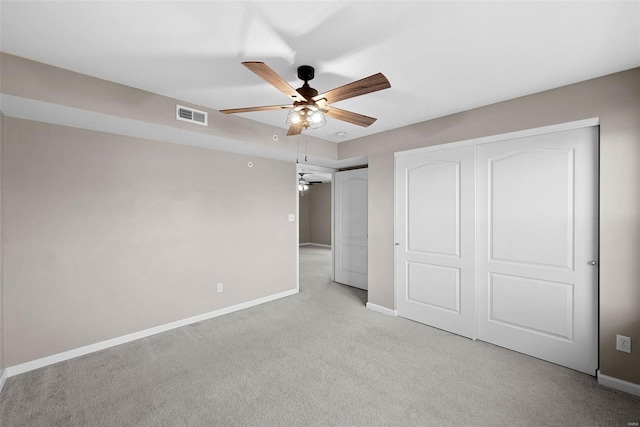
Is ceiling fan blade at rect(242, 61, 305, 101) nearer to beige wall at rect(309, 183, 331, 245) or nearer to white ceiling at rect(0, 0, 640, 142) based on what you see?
white ceiling at rect(0, 0, 640, 142)

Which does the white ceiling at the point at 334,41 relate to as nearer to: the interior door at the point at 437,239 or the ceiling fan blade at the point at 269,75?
the ceiling fan blade at the point at 269,75

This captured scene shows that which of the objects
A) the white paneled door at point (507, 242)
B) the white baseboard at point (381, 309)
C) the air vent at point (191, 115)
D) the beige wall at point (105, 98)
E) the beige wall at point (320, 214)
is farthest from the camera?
the beige wall at point (320, 214)

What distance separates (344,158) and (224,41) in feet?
9.00

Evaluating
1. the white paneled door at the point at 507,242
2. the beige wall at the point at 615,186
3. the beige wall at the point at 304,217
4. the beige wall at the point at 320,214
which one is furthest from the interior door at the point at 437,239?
the beige wall at the point at 304,217

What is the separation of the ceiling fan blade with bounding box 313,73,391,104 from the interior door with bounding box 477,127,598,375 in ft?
5.99

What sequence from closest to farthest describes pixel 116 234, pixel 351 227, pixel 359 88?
1. pixel 359 88
2. pixel 116 234
3. pixel 351 227

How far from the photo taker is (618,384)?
221 centimetres

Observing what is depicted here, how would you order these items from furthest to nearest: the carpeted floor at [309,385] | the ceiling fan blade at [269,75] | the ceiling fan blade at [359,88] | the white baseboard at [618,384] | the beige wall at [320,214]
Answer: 1. the beige wall at [320,214]
2. the white baseboard at [618,384]
3. the carpeted floor at [309,385]
4. the ceiling fan blade at [359,88]
5. the ceiling fan blade at [269,75]

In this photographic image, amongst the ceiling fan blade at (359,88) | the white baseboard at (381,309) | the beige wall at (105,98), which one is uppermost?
the beige wall at (105,98)

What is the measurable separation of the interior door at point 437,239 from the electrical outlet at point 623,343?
43.0 inches

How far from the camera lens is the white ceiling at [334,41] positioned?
1.54 m

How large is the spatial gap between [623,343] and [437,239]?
5.53 feet

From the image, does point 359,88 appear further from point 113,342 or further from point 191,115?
point 113,342

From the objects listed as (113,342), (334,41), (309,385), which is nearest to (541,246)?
(309,385)
